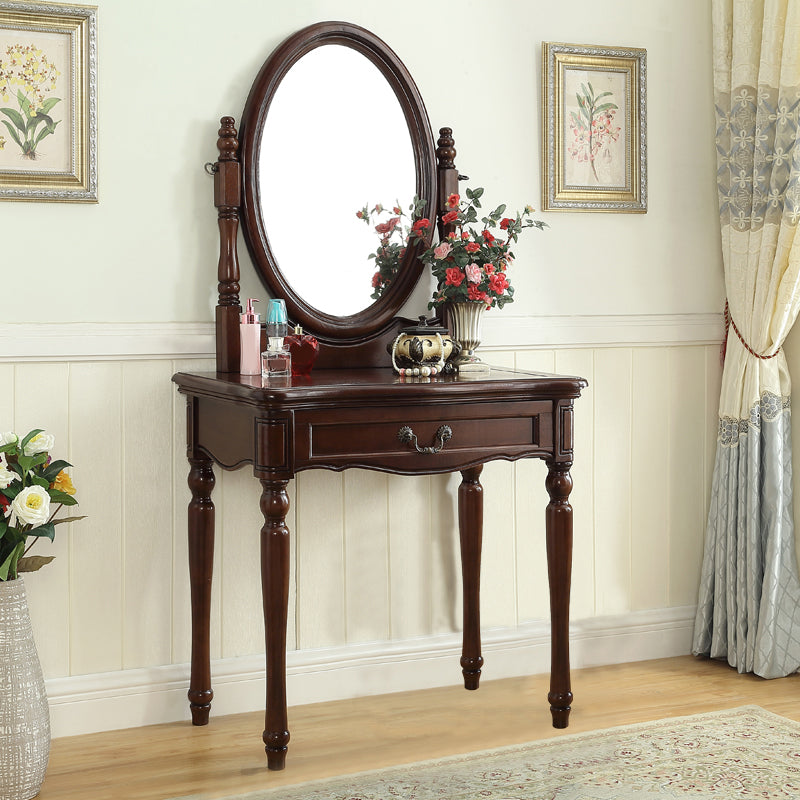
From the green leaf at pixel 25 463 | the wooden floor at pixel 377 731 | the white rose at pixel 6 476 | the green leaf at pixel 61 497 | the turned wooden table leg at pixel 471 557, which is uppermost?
the green leaf at pixel 25 463

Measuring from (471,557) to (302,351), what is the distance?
769 millimetres

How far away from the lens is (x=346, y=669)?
2.79 m

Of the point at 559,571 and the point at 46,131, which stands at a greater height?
the point at 46,131

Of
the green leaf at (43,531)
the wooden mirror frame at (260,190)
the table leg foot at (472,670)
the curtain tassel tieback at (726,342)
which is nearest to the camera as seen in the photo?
the green leaf at (43,531)

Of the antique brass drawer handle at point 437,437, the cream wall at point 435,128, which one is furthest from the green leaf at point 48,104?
the antique brass drawer handle at point 437,437

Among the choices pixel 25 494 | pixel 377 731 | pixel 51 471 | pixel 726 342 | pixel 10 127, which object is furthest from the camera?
pixel 726 342

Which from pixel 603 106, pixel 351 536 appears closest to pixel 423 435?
pixel 351 536

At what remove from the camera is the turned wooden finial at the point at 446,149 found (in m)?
2.77

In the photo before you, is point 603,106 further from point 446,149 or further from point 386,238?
point 386,238

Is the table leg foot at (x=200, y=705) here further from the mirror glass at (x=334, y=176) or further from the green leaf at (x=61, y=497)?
the mirror glass at (x=334, y=176)

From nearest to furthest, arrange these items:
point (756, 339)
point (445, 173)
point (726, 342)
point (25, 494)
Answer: point (25, 494) < point (445, 173) < point (756, 339) < point (726, 342)

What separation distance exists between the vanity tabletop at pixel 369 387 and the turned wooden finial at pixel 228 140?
1.78 ft

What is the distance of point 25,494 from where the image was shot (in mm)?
2150

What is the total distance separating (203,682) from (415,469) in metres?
0.82
